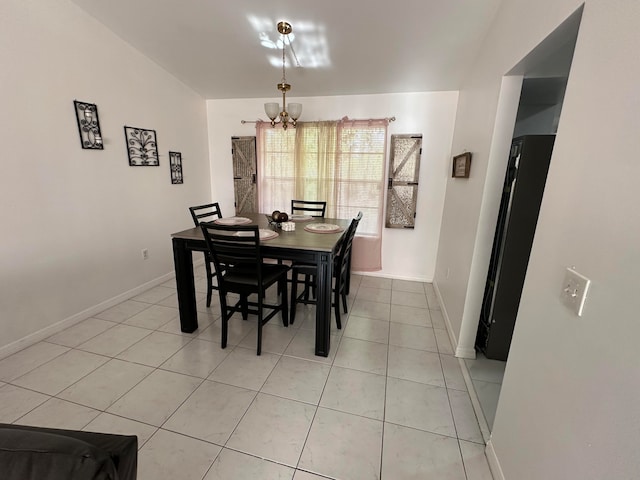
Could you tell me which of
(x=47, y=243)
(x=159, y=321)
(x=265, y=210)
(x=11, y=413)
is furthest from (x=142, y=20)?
(x=11, y=413)

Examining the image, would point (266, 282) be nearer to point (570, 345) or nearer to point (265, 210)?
point (570, 345)

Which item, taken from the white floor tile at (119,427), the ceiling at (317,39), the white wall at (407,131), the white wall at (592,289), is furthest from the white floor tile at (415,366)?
the ceiling at (317,39)

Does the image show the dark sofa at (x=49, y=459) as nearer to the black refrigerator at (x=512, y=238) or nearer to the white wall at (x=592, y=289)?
the white wall at (x=592, y=289)

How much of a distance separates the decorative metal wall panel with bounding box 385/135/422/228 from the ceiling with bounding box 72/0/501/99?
624 mm

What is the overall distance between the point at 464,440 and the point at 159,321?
8.59ft

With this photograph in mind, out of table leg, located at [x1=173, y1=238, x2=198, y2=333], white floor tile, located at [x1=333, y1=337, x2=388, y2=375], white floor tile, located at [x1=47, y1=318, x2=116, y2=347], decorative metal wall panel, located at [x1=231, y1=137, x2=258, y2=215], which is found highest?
decorative metal wall panel, located at [x1=231, y1=137, x2=258, y2=215]

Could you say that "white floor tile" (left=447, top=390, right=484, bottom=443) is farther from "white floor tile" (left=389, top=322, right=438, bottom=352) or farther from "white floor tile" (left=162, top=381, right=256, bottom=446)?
"white floor tile" (left=162, top=381, right=256, bottom=446)

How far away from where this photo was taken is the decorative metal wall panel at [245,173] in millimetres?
4059

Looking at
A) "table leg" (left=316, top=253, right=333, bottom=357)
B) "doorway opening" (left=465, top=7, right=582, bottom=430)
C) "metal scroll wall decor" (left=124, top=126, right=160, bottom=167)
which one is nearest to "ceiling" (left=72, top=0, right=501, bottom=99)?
"doorway opening" (left=465, top=7, right=582, bottom=430)

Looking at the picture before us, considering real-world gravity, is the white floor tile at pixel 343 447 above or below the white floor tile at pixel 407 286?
below

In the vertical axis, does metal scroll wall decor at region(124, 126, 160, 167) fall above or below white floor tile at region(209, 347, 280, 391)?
above

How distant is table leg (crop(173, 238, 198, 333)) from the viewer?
233cm

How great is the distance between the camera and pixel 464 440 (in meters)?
1.55

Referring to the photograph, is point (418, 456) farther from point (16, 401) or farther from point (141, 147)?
point (141, 147)
